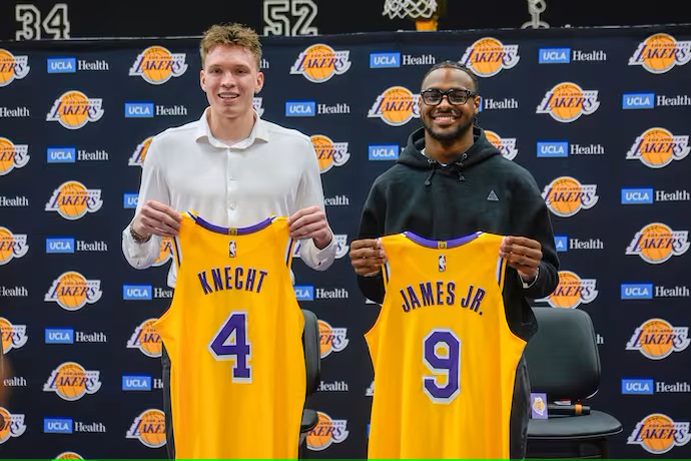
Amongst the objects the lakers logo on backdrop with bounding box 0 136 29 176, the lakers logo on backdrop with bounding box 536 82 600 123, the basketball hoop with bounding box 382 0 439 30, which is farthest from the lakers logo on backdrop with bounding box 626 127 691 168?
the lakers logo on backdrop with bounding box 0 136 29 176

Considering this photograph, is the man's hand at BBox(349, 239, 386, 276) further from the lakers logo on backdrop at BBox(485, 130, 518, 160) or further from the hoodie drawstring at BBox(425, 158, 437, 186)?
the lakers logo on backdrop at BBox(485, 130, 518, 160)

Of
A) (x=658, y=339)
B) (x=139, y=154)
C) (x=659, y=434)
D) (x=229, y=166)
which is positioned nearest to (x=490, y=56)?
(x=658, y=339)

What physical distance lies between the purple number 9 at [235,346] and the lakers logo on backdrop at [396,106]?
239 cm

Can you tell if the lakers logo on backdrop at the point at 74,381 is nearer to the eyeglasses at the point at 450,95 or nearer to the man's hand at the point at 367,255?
the man's hand at the point at 367,255

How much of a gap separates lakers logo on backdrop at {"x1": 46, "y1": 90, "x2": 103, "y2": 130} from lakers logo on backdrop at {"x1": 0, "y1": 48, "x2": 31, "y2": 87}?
0.90ft

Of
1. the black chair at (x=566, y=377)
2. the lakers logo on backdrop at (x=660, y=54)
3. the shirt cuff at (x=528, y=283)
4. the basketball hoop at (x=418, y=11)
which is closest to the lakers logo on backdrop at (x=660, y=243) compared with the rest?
the lakers logo on backdrop at (x=660, y=54)

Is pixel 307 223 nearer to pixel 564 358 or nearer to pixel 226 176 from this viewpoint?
pixel 226 176

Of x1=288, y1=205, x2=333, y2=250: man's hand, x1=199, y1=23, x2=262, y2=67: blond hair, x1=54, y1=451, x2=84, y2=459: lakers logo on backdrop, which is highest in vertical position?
x1=199, y1=23, x2=262, y2=67: blond hair

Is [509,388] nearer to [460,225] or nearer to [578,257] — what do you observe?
[460,225]

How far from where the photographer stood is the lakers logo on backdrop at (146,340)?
4695 mm

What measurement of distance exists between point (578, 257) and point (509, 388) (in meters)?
2.38

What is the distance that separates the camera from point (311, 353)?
3250 millimetres

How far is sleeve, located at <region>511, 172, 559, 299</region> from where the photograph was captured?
2.39 metres

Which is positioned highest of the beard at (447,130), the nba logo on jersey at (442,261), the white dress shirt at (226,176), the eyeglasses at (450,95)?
the eyeglasses at (450,95)
